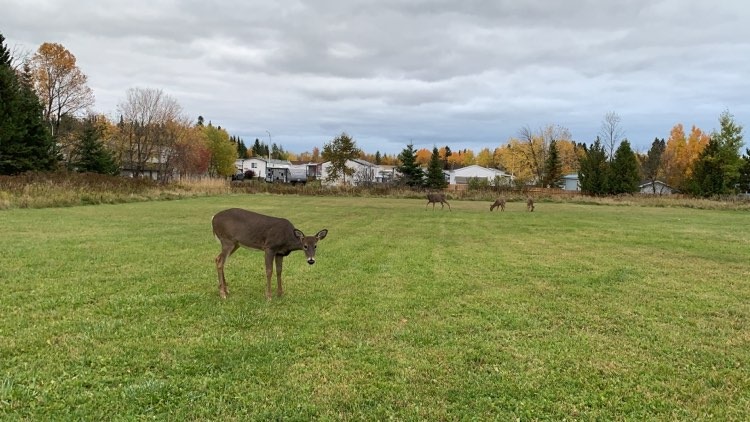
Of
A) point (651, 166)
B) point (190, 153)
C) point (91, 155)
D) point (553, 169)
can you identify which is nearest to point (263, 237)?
point (91, 155)

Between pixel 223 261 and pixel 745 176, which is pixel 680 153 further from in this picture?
pixel 223 261

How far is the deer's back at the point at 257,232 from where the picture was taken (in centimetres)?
788

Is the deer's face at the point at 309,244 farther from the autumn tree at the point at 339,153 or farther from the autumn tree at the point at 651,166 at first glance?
the autumn tree at the point at 651,166

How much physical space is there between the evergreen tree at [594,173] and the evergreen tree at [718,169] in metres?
10.7

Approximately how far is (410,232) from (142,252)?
10178mm

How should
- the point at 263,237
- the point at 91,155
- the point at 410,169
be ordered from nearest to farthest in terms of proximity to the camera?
the point at 263,237
the point at 91,155
the point at 410,169

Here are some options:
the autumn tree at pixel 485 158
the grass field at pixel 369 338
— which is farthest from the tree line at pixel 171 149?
the autumn tree at pixel 485 158

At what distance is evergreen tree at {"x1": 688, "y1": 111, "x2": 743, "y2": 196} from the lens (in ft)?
196

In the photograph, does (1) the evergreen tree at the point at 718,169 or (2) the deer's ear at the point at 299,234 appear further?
(1) the evergreen tree at the point at 718,169

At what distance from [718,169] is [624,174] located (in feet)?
36.5

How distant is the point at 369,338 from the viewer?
6047mm

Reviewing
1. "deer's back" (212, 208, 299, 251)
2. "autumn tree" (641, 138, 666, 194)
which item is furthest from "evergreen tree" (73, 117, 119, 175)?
"autumn tree" (641, 138, 666, 194)

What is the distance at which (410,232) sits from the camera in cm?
1908

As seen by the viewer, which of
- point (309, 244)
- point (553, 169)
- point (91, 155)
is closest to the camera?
point (309, 244)
